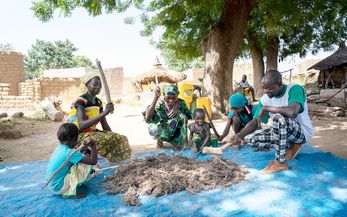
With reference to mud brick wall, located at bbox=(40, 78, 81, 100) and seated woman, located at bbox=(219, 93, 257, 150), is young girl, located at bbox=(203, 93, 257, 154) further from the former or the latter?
mud brick wall, located at bbox=(40, 78, 81, 100)

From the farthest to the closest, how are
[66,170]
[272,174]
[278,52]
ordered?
1. [278,52]
2. [272,174]
3. [66,170]

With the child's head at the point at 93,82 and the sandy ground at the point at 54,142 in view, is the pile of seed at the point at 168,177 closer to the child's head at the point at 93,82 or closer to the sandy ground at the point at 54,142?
the child's head at the point at 93,82

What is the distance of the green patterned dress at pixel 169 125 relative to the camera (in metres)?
4.58

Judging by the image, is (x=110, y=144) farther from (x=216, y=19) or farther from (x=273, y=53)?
(x=273, y=53)

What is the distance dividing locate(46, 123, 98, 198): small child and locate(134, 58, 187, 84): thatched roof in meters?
14.6

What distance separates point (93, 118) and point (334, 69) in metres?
15.6

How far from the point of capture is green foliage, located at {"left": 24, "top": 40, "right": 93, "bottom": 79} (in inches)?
1251

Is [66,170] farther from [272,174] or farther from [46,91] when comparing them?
[46,91]

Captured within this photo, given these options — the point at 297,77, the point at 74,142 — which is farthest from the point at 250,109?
the point at 297,77

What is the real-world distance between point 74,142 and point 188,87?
7.78 meters

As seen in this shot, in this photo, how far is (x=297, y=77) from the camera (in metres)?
23.9

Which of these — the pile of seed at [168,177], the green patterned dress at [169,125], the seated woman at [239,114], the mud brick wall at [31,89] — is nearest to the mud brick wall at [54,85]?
the mud brick wall at [31,89]

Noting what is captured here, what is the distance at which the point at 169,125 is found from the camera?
180 inches

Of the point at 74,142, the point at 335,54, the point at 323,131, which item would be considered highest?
the point at 335,54
